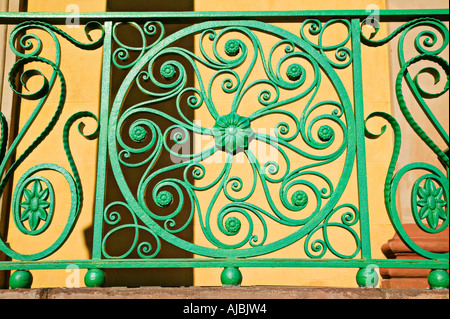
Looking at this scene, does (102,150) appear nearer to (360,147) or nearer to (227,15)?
(227,15)

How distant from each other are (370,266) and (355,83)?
89 cm

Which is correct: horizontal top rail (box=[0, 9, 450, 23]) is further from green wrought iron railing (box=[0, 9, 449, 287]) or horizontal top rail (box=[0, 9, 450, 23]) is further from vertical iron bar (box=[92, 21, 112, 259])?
vertical iron bar (box=[92, 21, 112, 259])

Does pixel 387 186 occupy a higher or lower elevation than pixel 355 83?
lower

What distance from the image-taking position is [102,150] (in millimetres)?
2635

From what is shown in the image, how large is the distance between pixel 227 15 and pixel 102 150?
2.99 feet

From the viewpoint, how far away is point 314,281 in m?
4.27

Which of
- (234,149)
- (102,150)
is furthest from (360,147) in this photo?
(102,150)

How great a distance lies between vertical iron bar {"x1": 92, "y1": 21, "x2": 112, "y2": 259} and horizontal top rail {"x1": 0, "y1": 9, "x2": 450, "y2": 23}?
12 centimetres

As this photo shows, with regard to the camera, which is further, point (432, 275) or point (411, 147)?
point (411, 147)

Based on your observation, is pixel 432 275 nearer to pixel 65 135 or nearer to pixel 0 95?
pixel 65 135

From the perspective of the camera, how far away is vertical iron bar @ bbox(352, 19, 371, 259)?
2.53 m

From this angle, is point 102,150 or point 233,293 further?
point 102,150

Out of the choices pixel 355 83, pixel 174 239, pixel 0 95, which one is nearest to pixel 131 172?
pixel 0 95

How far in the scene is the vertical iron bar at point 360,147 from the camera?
8.31ft
